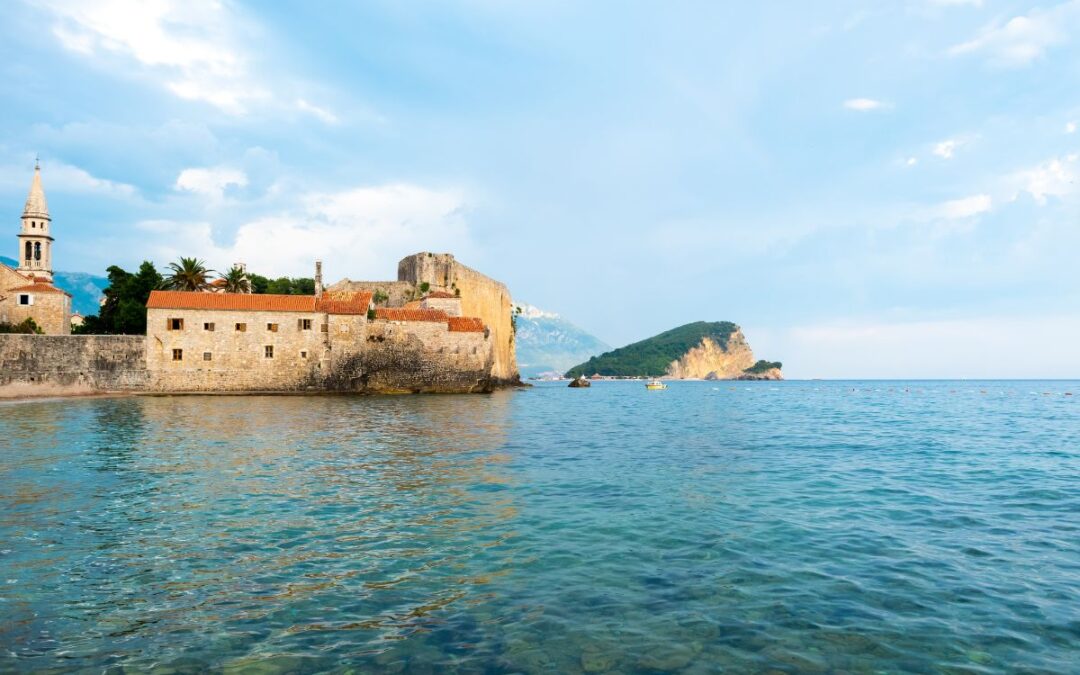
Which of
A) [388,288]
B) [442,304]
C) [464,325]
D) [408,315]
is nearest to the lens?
[408,315]

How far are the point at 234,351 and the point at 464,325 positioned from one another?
1833 centimetres

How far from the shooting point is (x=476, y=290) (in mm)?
70188

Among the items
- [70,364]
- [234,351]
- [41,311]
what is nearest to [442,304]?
[234,351]

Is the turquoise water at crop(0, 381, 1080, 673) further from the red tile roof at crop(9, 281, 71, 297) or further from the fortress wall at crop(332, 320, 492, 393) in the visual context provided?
the red tile roof at crop(9, 281, 71, 297)

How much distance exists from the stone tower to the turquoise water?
55.6 m

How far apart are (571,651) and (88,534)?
8065mm

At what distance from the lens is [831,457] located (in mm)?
19109

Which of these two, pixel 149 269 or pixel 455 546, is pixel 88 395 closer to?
pixel 149 269

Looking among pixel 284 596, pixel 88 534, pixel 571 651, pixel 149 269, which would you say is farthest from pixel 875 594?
pixel 149 269

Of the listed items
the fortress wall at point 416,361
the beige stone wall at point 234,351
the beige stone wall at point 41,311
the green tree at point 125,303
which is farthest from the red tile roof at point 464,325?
the beige stone wall at point 41,311

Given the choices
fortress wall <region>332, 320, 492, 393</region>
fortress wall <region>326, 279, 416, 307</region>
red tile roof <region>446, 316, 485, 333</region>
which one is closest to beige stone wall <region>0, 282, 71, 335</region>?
fortress wall <region>326, 279, 416, 307</region>

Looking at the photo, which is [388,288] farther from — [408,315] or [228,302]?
[228,302]

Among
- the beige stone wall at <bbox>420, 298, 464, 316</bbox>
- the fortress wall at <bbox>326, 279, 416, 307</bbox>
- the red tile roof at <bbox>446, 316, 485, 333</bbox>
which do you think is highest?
the fortress wall at <bbox>326, 279, 416, 307</bbox>

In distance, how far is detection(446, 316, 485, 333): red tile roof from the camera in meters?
52.9
